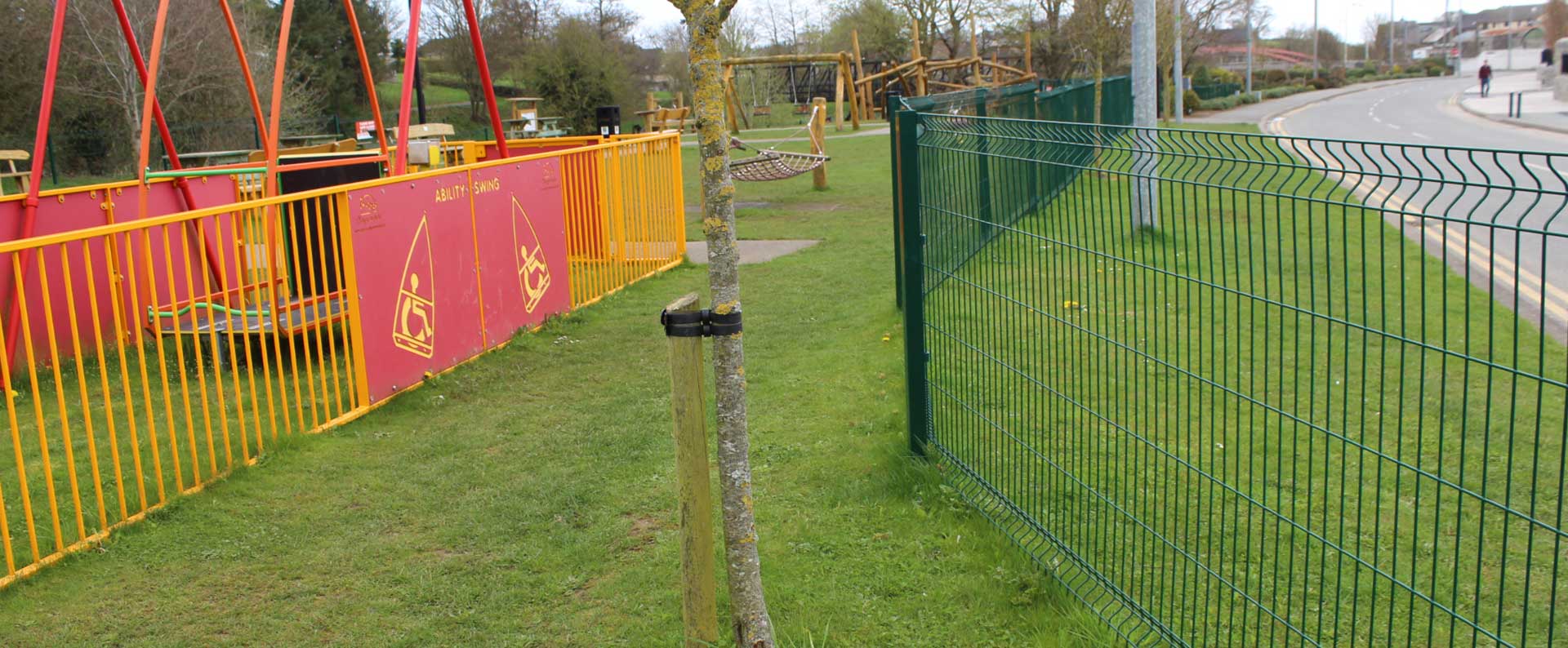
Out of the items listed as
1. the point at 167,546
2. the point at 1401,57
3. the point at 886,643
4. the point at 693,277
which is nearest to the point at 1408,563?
the point at 886,643

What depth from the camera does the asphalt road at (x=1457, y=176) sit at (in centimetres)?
221

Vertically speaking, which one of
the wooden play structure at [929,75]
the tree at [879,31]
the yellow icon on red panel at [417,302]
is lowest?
the yellow icon on red panel at [417,302]

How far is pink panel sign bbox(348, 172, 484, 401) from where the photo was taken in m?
6.66

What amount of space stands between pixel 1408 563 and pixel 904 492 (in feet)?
6.09

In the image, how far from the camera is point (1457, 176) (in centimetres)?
1209

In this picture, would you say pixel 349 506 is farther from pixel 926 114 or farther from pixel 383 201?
pixel 926 114

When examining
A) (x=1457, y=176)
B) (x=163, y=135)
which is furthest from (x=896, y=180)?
(x=1457, y=176)

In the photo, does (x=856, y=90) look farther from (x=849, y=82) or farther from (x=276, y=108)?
(x=276, y=108)

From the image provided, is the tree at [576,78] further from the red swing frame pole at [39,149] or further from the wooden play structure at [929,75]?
→ the red swing frame pole at [39,149]

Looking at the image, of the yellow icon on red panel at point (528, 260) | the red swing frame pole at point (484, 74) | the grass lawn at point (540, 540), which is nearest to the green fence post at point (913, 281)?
the grass lawn at point (540, 540)

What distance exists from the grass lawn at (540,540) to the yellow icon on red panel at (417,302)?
0.28 metres

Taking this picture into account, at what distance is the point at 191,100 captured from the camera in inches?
1127

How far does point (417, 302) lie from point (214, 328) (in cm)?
112

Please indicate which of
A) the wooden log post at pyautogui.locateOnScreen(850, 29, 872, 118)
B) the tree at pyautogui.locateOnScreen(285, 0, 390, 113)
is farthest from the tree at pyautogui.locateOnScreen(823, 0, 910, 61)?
the tree at pyautogui.locateOnScreen(285, 0, 390, 113)
